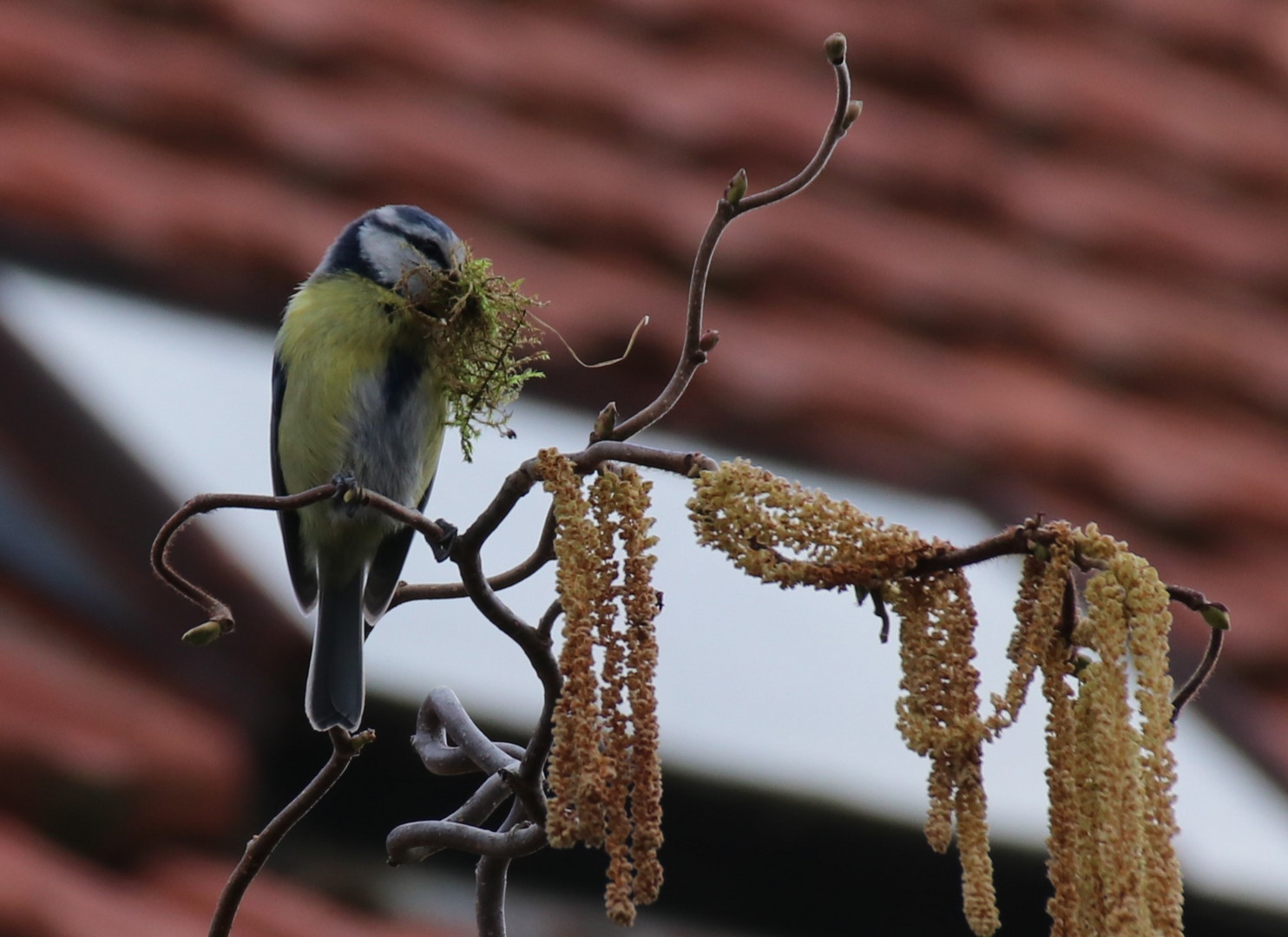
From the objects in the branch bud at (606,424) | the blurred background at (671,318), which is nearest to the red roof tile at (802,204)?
the blurred background at (671,318)

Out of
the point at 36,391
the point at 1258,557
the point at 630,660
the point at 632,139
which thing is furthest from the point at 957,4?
the point at 630,660

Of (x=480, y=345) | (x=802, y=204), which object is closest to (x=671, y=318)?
(x=802, y=204)

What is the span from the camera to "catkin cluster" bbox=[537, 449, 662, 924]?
2.16ft

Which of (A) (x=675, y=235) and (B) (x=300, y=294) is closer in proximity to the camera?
(B) (x=300, y=294)

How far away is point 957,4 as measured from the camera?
421cm

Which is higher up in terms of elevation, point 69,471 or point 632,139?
point 632,139

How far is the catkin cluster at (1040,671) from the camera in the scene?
25.7 inches

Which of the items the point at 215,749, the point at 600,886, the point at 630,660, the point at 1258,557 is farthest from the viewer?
the point at 1258,557

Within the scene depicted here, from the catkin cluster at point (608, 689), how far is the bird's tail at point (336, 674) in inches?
33.5

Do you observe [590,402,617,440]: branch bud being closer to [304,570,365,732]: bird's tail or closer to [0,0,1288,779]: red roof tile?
[304,570,365,732]: bird's tail

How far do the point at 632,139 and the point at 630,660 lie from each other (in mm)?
2915

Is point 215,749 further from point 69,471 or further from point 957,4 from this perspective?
point 957,4

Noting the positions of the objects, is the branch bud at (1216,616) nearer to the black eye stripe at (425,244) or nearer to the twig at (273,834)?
the twig at (273,834)

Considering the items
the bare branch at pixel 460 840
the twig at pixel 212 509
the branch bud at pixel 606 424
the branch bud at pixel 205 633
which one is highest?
the branch bud at pixel 606 424
